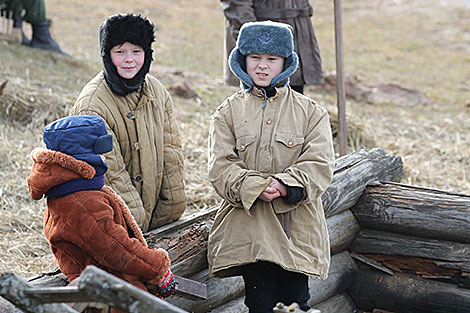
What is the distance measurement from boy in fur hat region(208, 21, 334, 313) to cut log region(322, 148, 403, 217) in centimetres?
100

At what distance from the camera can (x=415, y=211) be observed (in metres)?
4.43

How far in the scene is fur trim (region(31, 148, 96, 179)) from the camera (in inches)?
102

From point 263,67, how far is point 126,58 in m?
0.72

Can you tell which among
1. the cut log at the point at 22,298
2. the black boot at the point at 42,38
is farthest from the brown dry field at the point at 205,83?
the cut log at the point at 22,298

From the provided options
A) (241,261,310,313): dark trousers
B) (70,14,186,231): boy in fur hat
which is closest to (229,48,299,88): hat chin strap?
(70,14,186,231): boy in fur hat

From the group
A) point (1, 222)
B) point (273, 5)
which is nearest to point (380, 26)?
point (273, 5)

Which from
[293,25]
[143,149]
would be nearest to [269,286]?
[143,149]

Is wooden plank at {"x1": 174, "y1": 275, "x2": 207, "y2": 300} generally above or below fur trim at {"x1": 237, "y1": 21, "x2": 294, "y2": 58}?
below

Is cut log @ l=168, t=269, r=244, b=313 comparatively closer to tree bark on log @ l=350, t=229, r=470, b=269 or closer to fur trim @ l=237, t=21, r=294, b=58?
tree bark on log @ l=350, t=229, r=470, b=269

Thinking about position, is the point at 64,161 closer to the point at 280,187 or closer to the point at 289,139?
the point at 280,187

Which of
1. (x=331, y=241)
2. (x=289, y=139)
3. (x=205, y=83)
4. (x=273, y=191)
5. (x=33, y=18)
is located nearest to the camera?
(x=273, y=191)

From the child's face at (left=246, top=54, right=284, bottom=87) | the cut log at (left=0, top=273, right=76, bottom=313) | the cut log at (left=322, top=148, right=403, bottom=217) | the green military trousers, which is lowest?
the cut log at (left=322, top=148, right=403, bottom=217)

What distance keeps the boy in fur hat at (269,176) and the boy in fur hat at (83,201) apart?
66cm

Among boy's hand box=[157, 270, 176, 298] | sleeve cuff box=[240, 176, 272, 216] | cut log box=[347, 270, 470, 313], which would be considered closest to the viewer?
boy's hand box=[157, 270, 176, 298]
